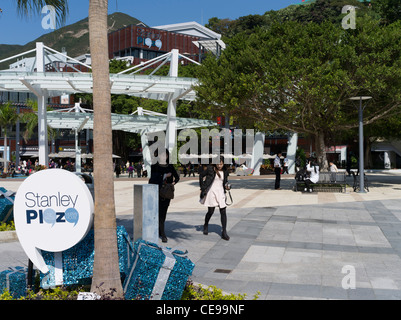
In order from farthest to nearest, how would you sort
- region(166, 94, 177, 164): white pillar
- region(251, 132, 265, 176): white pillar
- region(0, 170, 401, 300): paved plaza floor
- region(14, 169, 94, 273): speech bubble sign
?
1. region(251, 132, 265, 176): white pillar
2. region(166, 94, 177, 164): white pillar
3. region(0, 170, 401, 300): paved plaza floor
4. region(14, 169, 94, 273): speech bubble sign

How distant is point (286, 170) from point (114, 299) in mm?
42821

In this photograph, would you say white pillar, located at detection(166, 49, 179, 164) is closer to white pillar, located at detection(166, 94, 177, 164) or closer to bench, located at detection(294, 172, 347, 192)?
white pillar, located at detection(166, 94, 177, 164)

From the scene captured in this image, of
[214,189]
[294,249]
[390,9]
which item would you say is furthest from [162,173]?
[390,9]

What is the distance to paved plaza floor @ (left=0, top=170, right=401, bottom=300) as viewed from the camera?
5953 millimetres

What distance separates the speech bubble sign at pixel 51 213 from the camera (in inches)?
178

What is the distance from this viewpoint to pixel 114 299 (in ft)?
13.6

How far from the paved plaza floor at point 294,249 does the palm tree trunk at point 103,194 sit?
2033 mm

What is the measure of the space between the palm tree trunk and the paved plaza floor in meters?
2.03

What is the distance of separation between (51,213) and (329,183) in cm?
1763

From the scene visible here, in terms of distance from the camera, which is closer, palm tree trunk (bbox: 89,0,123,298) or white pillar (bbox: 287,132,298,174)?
palm tree trunk (bbox: 89,0,123,298)

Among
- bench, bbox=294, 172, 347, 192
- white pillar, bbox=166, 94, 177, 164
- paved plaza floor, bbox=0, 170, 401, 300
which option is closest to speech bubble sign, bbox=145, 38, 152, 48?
white pillar, bbox=166, 94, 177, 164

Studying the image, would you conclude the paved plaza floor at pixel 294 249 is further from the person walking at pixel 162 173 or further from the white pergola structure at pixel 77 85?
the white pergola structure at pixel 77 85
